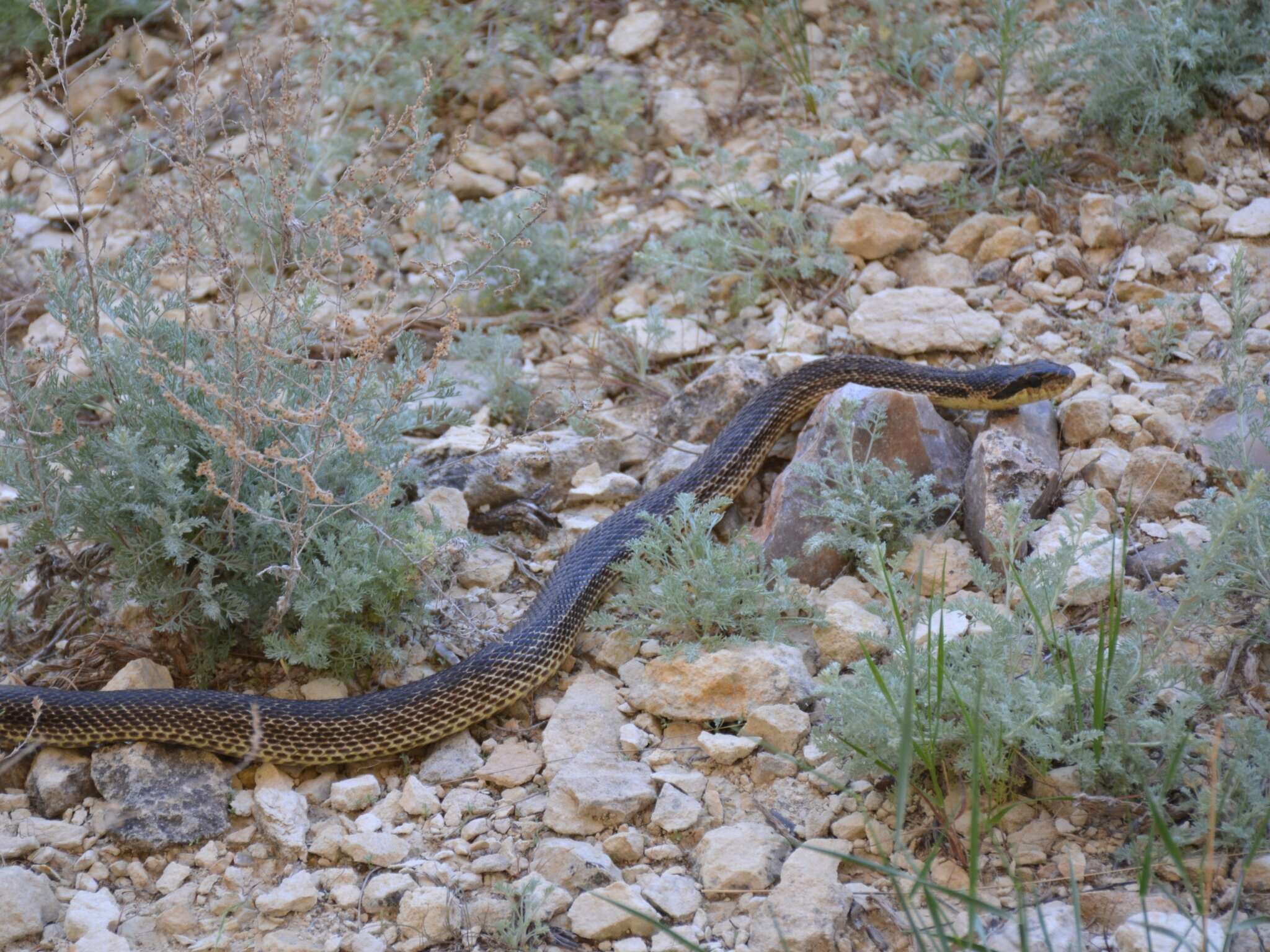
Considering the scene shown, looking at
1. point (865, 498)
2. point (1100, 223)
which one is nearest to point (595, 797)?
point (865, 498)

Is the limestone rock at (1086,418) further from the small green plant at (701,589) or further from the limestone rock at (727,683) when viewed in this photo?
the limestone rock at (727,683)

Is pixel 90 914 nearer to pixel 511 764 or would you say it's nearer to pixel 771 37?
pixel 511 764

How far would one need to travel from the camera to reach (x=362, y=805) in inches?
156

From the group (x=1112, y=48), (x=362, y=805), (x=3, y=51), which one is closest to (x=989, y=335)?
(x=1112, y=48)

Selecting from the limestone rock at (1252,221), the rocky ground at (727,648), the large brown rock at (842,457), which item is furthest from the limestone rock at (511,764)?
the limestone rock at (1252,221)

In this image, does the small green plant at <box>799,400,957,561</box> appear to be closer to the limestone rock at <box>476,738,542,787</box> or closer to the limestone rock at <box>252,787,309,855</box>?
the limestone rock at <box>476,738,542,787</box>

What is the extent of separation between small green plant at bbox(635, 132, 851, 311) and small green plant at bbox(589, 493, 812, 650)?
226 centimetres

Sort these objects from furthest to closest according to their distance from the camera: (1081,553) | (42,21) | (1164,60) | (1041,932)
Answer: (42,21) < (1164,60) < (1081,553) < (1041,932)

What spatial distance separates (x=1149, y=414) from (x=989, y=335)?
3.32 feet

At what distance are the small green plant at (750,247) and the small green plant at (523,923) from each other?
3.89 meters

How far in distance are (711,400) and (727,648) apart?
1.93m

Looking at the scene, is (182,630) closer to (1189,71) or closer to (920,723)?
(920,723)

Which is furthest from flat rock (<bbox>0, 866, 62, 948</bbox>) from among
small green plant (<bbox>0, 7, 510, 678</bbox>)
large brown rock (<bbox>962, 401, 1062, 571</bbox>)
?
large brown rock (<bbox>962, 401, 1062, 571</bbox>)

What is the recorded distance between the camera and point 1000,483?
183 inches
